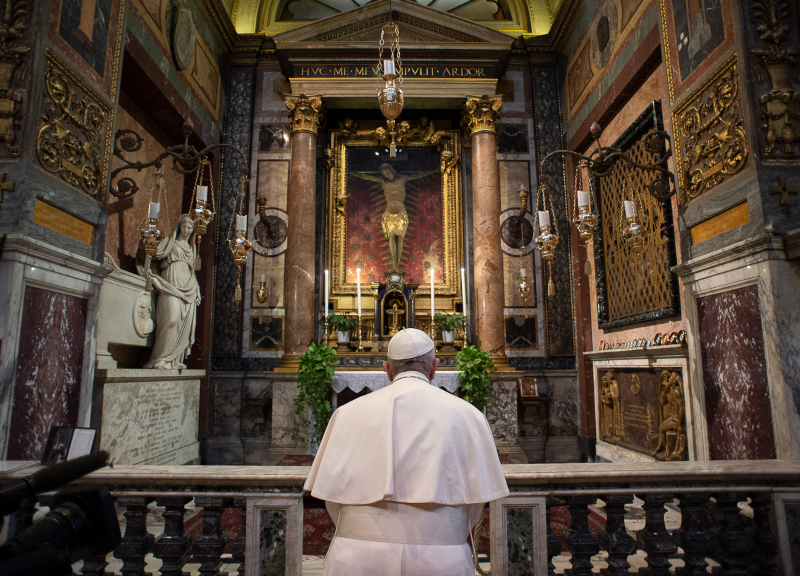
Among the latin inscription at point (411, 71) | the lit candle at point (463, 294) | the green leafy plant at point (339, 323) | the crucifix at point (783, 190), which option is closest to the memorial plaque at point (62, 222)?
the green leafy plant at point (339, 323)

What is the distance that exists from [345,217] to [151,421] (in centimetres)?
497

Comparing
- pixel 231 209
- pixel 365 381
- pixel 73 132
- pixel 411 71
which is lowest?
pixel 365 381

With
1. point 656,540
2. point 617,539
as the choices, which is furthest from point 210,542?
point 656,540

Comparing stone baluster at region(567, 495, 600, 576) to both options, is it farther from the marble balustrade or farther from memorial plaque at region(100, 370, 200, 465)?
memorial plaque at region(100, 370, 200, 465)

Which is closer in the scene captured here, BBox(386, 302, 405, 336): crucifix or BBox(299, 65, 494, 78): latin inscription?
BBox(386, 302, 405, 336): crucifix

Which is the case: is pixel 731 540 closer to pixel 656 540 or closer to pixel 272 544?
pixel 656 540

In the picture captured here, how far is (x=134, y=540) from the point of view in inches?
99.0

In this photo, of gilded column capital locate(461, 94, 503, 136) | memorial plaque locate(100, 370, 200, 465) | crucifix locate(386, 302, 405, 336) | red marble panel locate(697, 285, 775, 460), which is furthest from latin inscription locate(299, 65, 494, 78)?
red marble panel locate(697, 285, 775, 460)

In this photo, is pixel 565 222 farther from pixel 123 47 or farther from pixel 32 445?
pixel 32 445

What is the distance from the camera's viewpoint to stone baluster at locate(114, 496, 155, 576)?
8.16ft

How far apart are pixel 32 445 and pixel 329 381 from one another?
13.0 ft

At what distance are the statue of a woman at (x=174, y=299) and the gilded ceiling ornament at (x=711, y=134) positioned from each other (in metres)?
6.47

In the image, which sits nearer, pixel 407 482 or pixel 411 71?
pixel 407 482

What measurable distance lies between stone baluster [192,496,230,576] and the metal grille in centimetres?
561
